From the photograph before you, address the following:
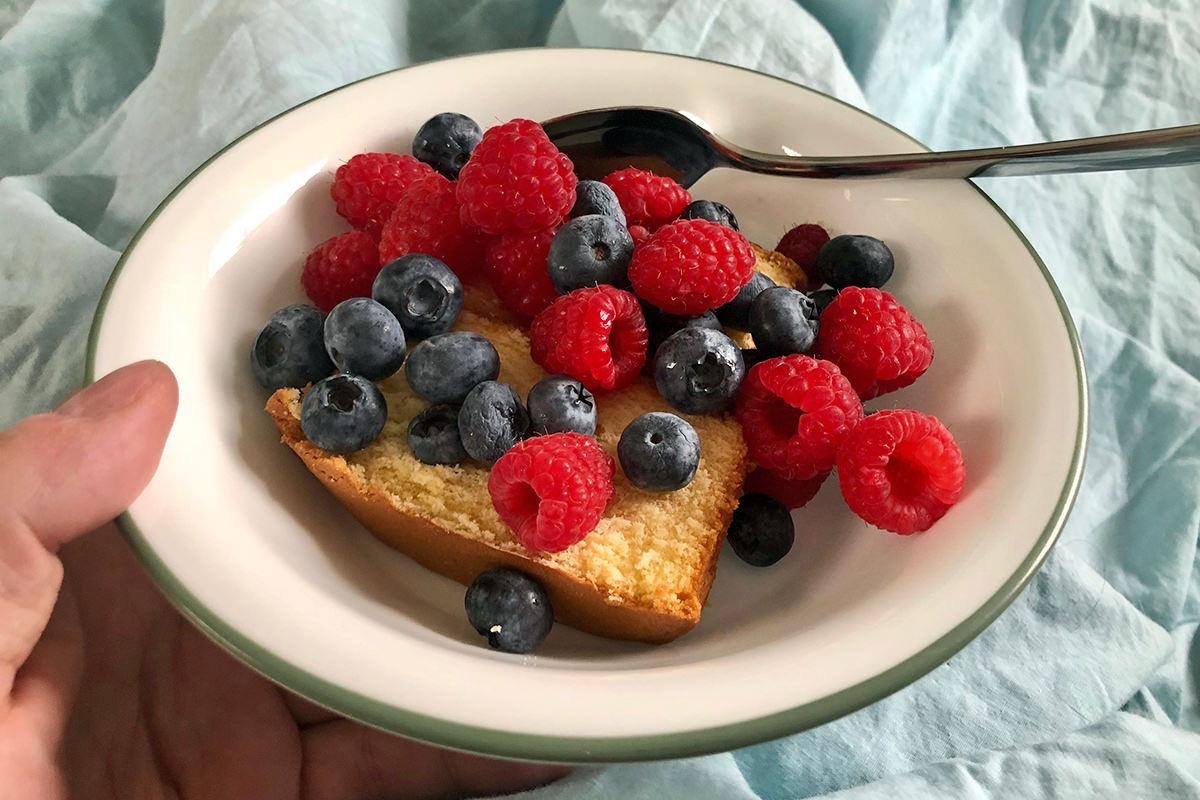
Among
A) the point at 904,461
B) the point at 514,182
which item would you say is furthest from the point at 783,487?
the point at 514,182

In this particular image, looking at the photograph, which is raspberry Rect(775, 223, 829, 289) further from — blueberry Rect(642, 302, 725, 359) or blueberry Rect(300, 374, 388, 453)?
blueberry Rect(300, 374, 388, 453)

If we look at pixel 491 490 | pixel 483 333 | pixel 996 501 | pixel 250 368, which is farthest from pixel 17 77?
pixel 996 501

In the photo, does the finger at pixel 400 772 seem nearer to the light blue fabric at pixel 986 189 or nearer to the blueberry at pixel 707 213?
the light blue fabric at pixel 986 189

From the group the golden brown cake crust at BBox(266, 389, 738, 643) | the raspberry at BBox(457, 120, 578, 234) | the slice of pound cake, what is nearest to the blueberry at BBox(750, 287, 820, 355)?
the slice of pound cake

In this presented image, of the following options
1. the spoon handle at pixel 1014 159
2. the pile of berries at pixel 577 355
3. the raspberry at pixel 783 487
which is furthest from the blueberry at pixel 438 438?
the spoon handle at pixel 1014 159

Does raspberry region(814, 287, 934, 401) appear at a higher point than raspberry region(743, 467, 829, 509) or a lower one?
higher

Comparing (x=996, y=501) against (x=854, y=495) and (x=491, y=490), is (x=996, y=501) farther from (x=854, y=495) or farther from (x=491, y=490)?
(x=491, y=490)
